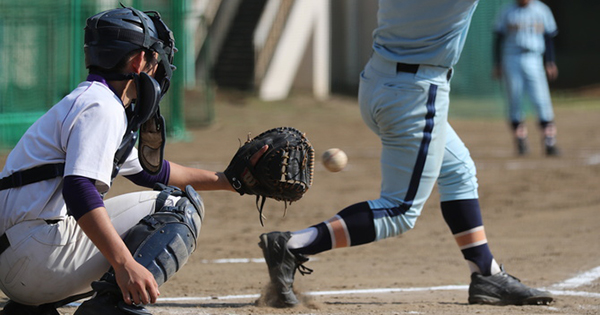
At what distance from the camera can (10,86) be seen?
11.5 m

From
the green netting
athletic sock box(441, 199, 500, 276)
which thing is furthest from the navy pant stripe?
the green netting

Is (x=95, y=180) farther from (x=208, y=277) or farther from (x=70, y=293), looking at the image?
(x=208, y=277)

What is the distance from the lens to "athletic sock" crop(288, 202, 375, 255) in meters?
4.00

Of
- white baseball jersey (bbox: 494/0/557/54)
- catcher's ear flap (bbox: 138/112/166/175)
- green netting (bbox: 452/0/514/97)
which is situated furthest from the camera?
green netting (bbox: 452/0/514/97)

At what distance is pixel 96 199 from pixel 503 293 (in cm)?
217

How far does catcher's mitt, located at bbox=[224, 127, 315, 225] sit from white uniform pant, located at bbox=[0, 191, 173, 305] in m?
0.80

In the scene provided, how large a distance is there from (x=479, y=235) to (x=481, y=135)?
10.0m

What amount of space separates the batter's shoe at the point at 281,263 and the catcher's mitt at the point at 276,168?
0.24 m

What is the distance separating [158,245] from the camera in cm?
310

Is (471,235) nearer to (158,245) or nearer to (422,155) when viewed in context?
(422,155)

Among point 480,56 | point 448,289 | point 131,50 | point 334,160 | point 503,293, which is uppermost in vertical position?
point 131,50

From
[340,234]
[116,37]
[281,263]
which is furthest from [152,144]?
[340,234]

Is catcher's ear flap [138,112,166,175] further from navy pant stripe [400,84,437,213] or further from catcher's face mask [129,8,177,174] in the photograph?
navy pant stripe [400,84,437,213]

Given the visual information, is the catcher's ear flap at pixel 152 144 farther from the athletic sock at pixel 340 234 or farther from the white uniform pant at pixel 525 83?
the white uniform pant at pixel 525 83
